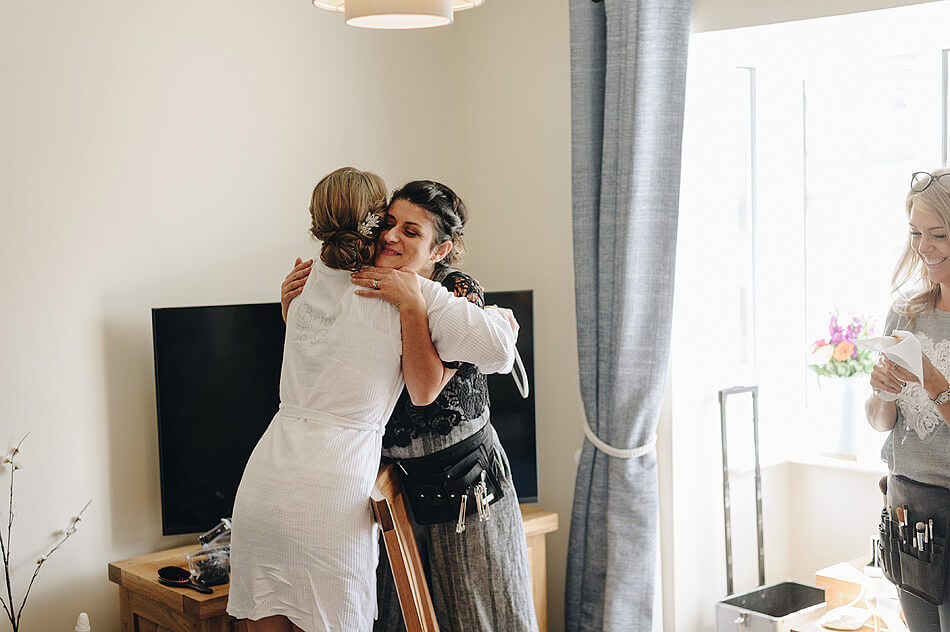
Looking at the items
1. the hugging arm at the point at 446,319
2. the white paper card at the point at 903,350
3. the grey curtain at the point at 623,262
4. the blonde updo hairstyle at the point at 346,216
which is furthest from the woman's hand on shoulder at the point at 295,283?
the white paper card at the point at 903,350

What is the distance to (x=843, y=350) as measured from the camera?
3186 mm

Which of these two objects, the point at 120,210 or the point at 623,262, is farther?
the point at 623,262

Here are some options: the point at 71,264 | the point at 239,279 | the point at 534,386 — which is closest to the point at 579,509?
the point at 534,386

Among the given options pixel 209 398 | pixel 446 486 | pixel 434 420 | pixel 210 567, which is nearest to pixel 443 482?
pixel 446 486

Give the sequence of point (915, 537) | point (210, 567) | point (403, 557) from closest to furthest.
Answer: point (403, 557), point (915, 537), point (210, 567)

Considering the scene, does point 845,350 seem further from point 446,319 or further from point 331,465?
point 331,465

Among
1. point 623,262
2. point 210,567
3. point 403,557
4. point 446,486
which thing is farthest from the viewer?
point 623,262

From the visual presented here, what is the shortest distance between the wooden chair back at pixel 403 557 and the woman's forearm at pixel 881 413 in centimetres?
120

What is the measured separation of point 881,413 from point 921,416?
10cm

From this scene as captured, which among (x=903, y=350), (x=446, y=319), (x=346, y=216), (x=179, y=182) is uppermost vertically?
(x=179, y=182)

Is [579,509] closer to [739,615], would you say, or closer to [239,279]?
[739,615]

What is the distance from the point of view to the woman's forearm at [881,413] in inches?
92.7

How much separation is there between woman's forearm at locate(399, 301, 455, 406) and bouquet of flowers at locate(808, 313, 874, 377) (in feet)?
5.92

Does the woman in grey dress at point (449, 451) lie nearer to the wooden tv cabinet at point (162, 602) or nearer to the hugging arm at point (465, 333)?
the hugging arm at point (465, 333)
